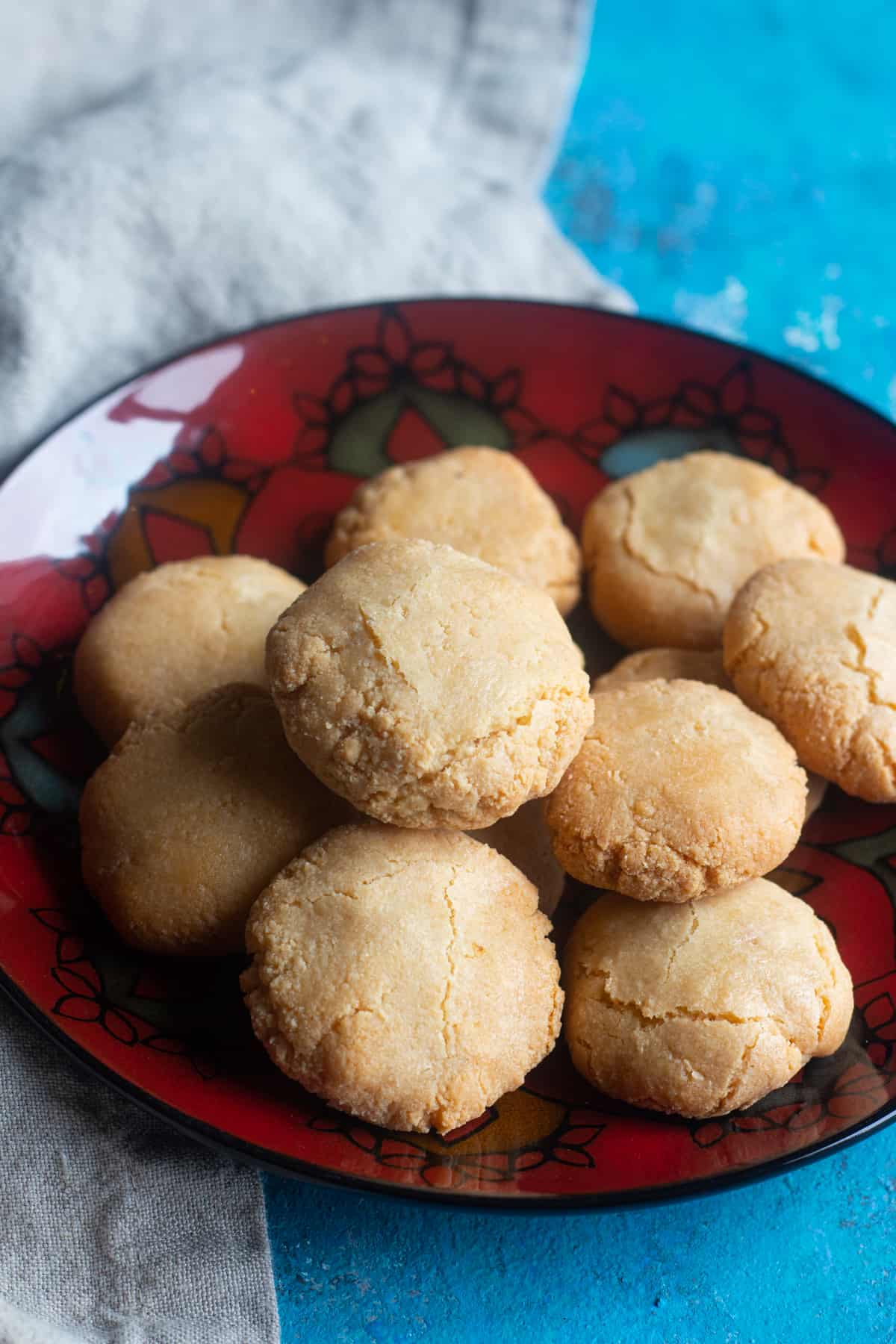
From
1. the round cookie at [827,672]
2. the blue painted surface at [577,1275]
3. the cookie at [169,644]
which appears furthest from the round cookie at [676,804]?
the cookie at [169,644]

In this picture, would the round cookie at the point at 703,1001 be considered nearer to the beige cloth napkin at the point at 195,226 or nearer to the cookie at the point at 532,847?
the cookie at the point at 532,847

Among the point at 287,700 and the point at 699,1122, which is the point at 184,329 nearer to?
the point at 287,700

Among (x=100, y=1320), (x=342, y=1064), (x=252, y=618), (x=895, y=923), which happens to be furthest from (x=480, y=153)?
(x=100, y=1320)

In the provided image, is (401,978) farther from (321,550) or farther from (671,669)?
(321,550)

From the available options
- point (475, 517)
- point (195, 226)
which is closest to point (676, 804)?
point (475, 517)

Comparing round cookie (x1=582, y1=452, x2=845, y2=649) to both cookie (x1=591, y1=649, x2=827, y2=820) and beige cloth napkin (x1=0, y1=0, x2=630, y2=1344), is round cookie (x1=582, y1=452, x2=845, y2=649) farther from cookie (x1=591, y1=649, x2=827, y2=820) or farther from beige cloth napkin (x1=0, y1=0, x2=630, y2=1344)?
beige cloth napkin (x1=0, y1=0, x2=630, y2=1344)

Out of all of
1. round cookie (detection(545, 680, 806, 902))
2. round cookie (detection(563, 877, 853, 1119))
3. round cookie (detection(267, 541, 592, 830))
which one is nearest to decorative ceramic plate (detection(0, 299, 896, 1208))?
round cookie (detection(563, 877, 853, 1119))

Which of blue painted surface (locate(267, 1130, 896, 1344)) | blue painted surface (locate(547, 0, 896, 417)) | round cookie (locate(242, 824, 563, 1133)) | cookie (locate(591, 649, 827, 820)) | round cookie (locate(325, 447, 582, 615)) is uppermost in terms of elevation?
blue painted surface (locate(547, 0, 896, 417))

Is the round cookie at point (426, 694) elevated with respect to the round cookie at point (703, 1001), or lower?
elevated
